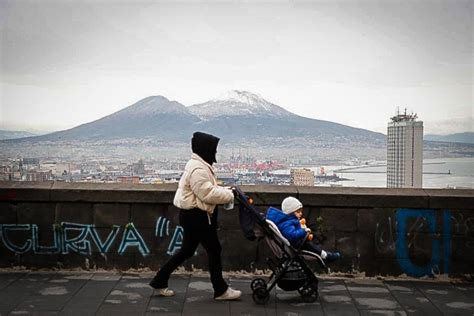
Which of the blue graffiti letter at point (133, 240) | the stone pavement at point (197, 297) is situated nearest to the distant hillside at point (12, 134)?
the stone pavement at point (197, 297)

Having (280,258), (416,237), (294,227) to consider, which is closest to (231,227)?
(280,258)

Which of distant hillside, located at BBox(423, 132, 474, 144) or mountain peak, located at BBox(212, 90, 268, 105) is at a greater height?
mountain peak, located at BBox(212, 90, 268, 105)

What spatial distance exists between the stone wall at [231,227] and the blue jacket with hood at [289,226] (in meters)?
1.09

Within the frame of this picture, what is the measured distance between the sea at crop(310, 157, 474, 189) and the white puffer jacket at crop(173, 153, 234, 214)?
7.79 feet

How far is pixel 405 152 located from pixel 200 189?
519 centimetres

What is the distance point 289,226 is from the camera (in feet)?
21.3

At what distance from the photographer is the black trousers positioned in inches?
256

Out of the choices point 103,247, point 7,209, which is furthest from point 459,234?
point 7,209

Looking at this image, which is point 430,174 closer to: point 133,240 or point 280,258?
point 280,258

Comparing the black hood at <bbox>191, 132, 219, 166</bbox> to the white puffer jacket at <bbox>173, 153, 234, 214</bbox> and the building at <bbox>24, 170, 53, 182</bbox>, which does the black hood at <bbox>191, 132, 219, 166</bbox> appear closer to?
the white puffer jacket at <bbox>173, 153, 234, 214</bbox>

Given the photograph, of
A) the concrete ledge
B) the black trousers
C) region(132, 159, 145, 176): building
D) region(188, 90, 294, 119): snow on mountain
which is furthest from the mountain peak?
the black trousers

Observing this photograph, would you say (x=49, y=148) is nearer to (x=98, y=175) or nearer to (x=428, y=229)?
(x=98, y=175)

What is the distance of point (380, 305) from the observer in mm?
6582

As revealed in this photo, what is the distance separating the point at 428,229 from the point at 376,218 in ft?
2.10
